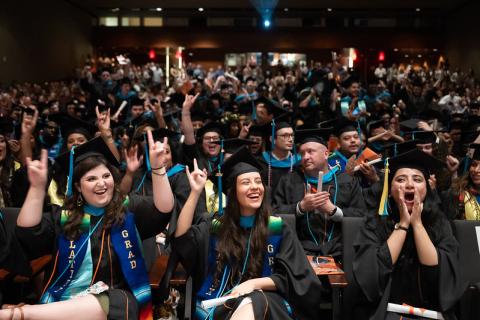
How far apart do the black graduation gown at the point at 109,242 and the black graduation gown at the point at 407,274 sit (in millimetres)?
1285

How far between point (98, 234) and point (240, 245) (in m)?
0.89

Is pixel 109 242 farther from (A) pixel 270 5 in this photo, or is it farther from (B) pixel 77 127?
(A) pixel 270 5

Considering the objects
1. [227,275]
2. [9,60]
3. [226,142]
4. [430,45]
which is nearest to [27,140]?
[226,142]

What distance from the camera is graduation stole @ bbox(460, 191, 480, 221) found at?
13.7 ft

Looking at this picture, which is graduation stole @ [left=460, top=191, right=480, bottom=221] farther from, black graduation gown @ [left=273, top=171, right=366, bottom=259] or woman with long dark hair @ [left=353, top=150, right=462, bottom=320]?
woman with long dark hair @ [left=353, top=150, right=462, bottom=320]

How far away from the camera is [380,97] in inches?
442

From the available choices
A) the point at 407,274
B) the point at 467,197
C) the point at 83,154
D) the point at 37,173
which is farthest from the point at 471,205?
the point at 37,173

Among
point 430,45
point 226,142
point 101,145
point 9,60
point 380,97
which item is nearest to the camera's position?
point 101,145

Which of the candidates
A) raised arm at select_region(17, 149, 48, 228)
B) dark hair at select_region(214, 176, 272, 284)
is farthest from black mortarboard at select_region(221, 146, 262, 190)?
raised arm at select_region(17, 149, 48, 228)

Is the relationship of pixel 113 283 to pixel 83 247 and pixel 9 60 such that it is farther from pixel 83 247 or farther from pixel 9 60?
pixel 9 60

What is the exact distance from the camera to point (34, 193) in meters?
2.96

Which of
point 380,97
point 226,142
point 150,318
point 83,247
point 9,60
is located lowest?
point 150,318

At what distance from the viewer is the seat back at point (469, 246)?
3.62 meters

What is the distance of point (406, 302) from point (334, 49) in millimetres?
20284
